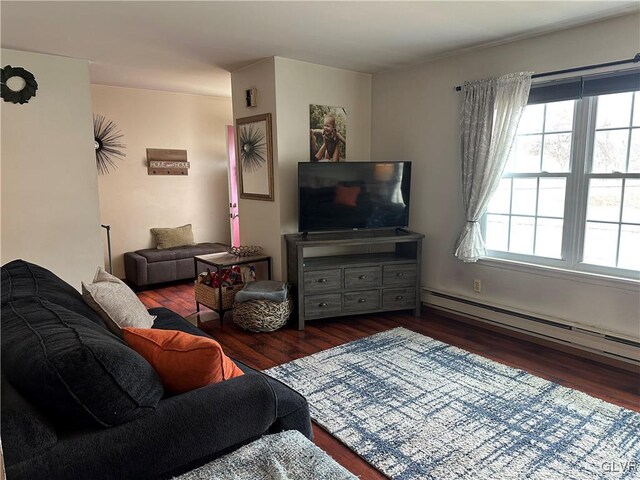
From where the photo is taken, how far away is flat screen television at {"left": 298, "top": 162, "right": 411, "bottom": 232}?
3912 millimetres

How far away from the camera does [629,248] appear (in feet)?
9.82

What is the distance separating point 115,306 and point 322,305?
2114mm

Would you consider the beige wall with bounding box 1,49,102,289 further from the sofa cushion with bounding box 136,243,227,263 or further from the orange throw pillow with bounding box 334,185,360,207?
the orange throw pillow with bounding box 334,185,360,207

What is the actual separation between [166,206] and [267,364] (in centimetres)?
334

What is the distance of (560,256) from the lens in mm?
3350

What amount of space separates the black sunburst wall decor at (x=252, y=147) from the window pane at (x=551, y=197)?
242cm

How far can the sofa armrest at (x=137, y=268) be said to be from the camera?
16.7 feet

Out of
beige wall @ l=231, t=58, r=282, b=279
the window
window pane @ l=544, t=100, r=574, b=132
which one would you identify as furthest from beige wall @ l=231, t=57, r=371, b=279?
window pane @ l=544, t=100, r=574, b=132

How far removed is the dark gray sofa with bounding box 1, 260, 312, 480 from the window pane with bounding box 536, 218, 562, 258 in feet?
9.20

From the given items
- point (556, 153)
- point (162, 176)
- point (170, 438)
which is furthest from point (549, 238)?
point (162, 176)

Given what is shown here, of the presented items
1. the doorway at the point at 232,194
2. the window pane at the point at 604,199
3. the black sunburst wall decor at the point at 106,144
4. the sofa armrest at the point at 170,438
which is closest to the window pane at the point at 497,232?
the window pane at the point at 604,199

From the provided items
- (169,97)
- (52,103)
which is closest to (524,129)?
(52,103)

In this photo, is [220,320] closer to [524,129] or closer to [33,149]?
[33,149]

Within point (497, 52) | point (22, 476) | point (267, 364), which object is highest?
point (497, 52)
